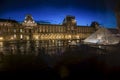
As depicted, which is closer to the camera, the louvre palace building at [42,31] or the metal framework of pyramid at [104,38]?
the metal framework of pyramid at [104,38]

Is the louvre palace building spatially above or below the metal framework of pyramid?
above

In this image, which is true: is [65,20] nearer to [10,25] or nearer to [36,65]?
[10,25]

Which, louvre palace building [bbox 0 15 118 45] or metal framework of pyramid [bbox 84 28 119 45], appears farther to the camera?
louvre palace building [bbox 0 15 118 45]

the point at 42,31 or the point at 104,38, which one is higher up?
the point at 42,31

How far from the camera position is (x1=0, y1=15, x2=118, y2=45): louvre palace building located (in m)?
40.5

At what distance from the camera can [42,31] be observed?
4691 centimetres

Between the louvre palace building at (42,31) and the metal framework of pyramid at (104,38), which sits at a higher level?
the louvre palace building at (42,31)

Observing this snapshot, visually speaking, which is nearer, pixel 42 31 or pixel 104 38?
pixel 104 38

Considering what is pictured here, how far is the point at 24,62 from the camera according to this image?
7.91 meters

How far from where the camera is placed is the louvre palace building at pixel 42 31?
40500 mm

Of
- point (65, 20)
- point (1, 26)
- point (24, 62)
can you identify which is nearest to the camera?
point (24, 62)

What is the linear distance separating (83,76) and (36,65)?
1878mm

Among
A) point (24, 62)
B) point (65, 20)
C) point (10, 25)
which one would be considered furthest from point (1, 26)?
point (24, 62)

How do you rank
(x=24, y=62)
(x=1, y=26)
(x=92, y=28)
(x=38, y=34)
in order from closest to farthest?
(x=24, y=62) < (x=1, y=26) < (x=38, y=34) < (x=92, y=28)
